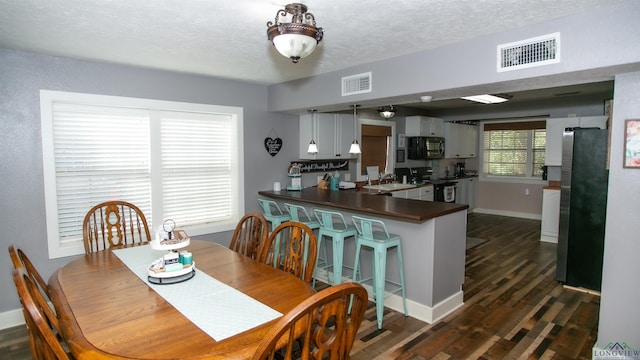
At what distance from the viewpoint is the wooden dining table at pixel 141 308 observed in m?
1.32

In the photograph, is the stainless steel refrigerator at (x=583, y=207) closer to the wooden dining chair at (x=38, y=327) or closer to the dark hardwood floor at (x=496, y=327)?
the dark hardwood floor at (x=496, y=327)

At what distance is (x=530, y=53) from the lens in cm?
233

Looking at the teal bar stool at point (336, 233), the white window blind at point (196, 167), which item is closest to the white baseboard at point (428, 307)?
the teal bar stool at point (336, 233)

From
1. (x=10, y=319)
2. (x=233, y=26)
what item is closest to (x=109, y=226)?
(x=10, y=319)

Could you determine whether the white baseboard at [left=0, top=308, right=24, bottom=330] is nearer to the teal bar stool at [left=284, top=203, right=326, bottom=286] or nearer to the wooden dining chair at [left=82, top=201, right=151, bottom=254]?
the wooden dining chair at [left=82, top=201, right=151, bottom=254]

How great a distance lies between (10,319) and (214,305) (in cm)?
257

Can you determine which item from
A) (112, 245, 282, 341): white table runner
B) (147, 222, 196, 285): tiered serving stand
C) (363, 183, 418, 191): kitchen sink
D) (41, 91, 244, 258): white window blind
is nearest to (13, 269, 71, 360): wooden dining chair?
(112, 245, 282, 341): white table runner

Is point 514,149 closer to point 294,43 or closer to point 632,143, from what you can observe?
point 632,143

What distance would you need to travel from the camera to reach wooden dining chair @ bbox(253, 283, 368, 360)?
1.03 meters

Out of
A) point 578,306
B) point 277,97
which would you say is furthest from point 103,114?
point 578,306

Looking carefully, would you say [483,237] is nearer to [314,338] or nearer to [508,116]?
[508,116]

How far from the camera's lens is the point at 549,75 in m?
2.29

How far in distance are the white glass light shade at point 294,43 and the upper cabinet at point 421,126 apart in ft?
16.5

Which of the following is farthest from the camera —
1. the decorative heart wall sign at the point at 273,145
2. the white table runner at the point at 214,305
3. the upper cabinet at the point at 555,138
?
the upper cabinet at the point at 555,138
